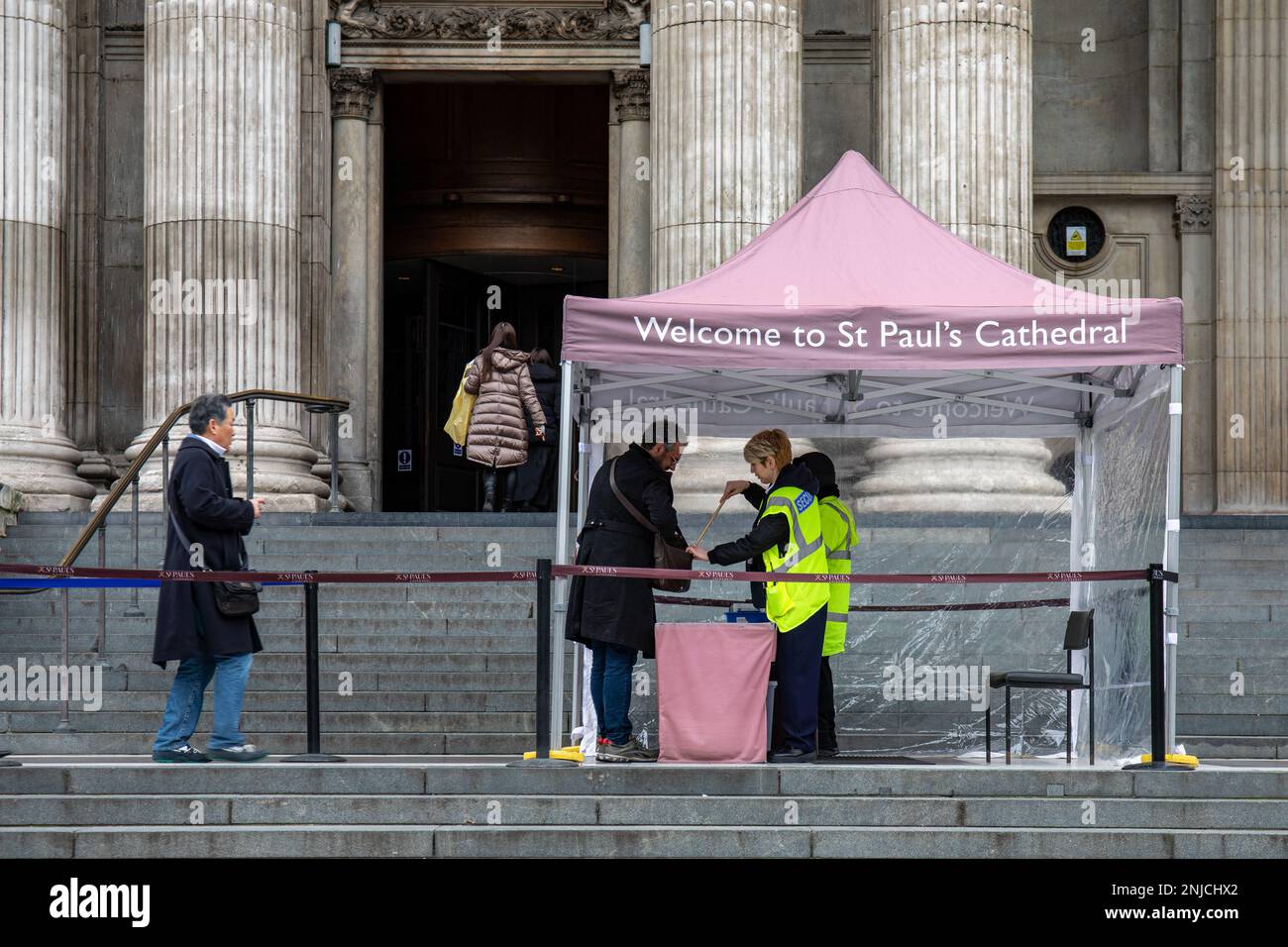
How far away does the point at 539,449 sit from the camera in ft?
59.3

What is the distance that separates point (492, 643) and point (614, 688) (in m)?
2.66

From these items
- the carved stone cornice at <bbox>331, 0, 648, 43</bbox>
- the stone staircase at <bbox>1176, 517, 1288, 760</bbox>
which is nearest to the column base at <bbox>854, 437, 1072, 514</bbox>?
the stone staircase at <bbox>1176, 517, 1288, 760</bbox>

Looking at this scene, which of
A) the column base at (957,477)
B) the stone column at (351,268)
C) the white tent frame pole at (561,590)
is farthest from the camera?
the stone column at (351,268)

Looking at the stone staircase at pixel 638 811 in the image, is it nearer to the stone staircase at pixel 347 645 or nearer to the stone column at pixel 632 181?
the stone staircase at pixel 347 645

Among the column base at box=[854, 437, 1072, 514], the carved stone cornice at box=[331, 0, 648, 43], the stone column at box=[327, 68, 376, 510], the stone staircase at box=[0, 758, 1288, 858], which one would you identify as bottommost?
the stone staircase at box=[0, 758, 1288, 858]

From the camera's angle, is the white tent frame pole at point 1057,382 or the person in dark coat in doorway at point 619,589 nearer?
the person in dark coat in doorway at point 619,589

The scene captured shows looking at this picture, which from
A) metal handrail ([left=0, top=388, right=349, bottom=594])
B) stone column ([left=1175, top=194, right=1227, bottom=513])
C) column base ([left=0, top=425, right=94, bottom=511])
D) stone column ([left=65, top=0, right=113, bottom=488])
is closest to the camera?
metal handrail ([left=0, top=388, right=349, bottom=594])

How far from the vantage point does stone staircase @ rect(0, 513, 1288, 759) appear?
40.2 feet

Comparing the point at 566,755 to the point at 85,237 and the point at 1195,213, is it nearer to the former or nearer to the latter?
the point at 85,237

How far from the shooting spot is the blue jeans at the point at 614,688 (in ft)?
35.8

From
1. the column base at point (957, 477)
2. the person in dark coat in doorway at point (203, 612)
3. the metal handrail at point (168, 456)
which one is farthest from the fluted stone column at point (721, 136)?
the person in dark coat in doorway at point (203, 612)

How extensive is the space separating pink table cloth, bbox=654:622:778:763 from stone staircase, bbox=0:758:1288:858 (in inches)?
28.0

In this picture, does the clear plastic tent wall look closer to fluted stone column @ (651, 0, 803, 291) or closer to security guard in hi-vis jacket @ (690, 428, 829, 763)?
security guard in hi-vis jacket @ (690, 428, 829, 763)

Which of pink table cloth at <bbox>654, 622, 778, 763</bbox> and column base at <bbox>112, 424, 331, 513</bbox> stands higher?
column base at <bbox>112, 424, 331, 513</bbox>
